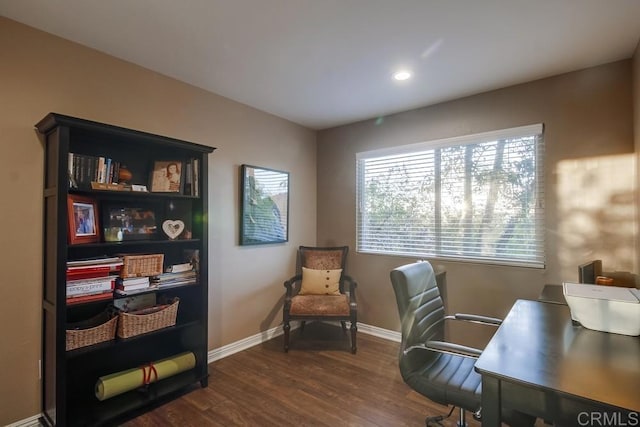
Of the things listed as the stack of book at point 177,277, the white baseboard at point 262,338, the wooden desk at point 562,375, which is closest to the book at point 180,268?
the stack of book at point 177,277

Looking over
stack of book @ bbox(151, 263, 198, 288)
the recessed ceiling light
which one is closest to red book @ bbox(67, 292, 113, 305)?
stack of book @ bbox(151, 263, 198, 288)

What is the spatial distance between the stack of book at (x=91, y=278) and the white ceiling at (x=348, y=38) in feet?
4.90

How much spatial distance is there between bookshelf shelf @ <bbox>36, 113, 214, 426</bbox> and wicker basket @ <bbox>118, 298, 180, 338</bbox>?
0.13ft

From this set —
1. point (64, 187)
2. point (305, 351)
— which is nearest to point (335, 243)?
point (305, 351)

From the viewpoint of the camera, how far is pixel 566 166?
247 cm

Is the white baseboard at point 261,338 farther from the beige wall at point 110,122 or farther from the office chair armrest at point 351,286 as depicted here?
the office chair armrest at point 351,286

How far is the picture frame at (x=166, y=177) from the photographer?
2.38 metres

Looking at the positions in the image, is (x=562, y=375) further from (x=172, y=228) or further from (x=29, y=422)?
(x=29, y=422)

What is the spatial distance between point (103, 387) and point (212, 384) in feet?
2.57

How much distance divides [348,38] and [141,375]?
2.71m

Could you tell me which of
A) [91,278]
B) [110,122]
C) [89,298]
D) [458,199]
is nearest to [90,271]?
[91,278]

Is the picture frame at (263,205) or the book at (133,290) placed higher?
the picture frame at (263,205)

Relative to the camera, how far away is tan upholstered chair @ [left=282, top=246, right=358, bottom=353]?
3.06 m

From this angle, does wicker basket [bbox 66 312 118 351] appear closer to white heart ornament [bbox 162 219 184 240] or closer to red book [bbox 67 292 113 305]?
red book [bbox 67 292 113 305]
